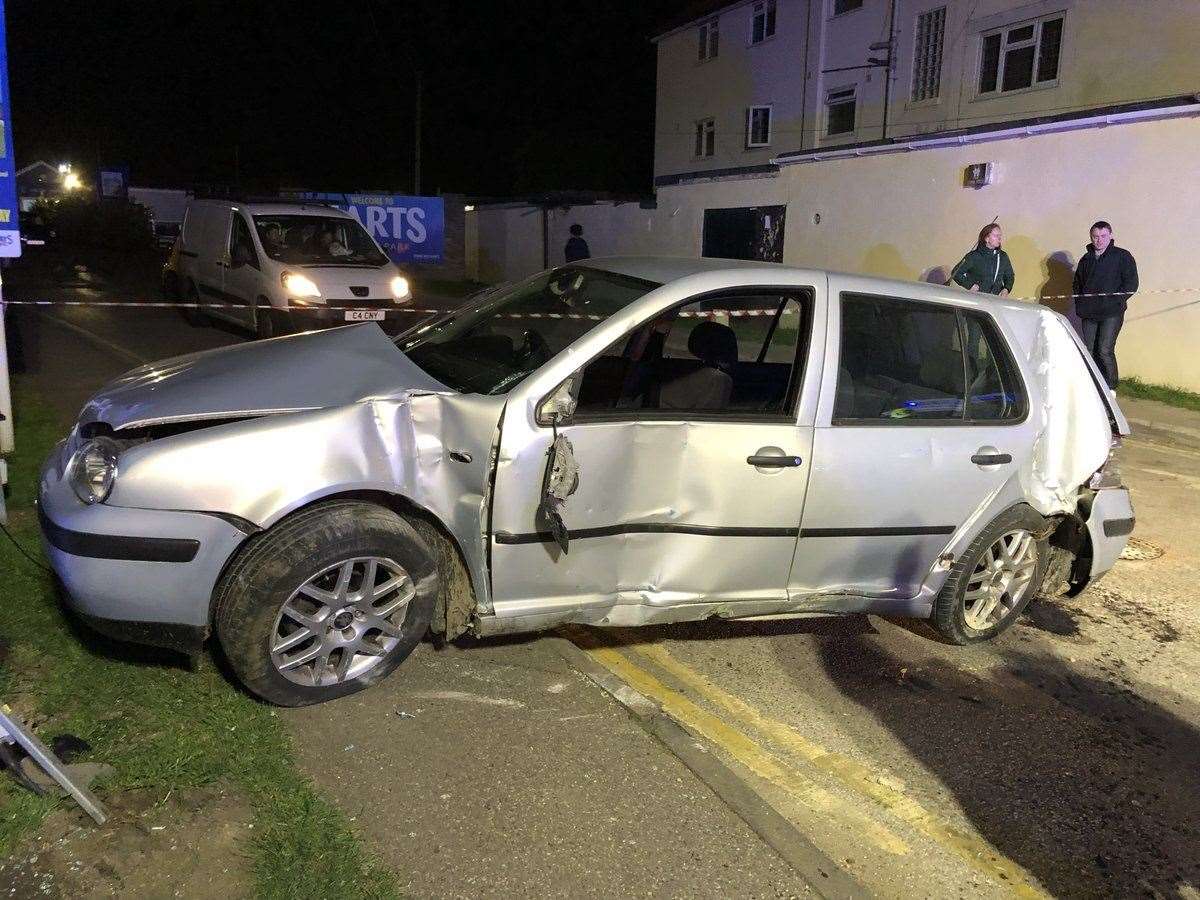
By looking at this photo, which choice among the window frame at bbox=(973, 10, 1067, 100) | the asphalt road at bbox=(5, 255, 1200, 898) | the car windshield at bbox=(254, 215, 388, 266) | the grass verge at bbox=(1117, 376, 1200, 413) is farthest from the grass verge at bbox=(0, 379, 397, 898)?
the window frame at bbox=(973, 10, 1067, 100)

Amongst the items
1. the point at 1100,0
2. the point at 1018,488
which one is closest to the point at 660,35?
the point at 1100,0

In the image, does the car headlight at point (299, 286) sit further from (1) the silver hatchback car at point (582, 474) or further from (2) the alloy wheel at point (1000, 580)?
(2) the alloy wheel at point (1000, 580)

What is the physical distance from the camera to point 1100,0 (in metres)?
17.8

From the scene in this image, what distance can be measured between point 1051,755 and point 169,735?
3126mm

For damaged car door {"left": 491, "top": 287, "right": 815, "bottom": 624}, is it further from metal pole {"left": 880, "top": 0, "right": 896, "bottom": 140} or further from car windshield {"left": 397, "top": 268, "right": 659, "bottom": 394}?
metal pole {"left": 880, "top": 0, "right": 896, "bottom": 140}

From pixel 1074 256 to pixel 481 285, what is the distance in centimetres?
1689

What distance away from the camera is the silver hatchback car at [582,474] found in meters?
3.29

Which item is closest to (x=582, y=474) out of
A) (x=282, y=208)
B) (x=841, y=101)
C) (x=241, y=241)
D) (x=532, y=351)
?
(x=532, y=351)

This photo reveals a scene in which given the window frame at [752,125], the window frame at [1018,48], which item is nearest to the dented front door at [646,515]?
the window frame at [1018,48]

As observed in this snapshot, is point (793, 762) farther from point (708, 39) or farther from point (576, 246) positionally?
point (708, 39)

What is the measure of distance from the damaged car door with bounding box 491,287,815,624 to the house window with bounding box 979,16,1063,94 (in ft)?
59.9

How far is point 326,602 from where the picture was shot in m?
3.46

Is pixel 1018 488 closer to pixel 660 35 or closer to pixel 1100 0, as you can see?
pixel 1100 0

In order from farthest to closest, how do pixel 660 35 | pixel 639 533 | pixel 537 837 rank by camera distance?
1. pixel 660 35
2. pixel 639 533
3. pixel 537 837
